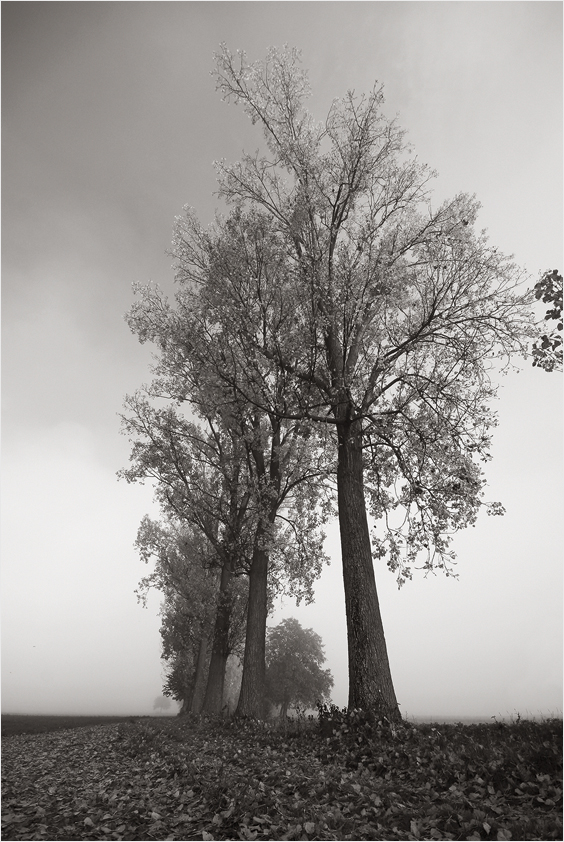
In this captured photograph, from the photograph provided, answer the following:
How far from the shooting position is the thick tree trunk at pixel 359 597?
30.4ft

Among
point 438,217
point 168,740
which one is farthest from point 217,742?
point 438,217

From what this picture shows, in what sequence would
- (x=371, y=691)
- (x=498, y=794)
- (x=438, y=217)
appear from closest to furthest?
(x=498, y=794)
(x=371, y=691)
(x=438, y=217)

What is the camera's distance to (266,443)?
16.8 m

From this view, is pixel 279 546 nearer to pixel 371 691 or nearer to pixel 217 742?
pixel 217 742

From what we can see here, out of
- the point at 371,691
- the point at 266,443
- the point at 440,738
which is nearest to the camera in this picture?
the point at 440,738

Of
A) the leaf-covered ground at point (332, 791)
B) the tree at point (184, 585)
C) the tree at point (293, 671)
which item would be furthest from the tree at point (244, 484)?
the tree at point (293, 671)

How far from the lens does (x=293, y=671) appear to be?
43.6m

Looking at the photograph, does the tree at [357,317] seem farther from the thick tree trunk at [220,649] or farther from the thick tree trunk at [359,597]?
the thick tree trunk at [220,649]

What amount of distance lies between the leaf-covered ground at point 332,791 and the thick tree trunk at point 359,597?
674mm

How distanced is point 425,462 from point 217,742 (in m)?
8.65

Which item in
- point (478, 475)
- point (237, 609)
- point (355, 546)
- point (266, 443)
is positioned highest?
point (266, 443)

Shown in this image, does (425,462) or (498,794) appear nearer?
(498,794)

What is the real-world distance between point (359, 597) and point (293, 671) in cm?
3949

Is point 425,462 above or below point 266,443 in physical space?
below
